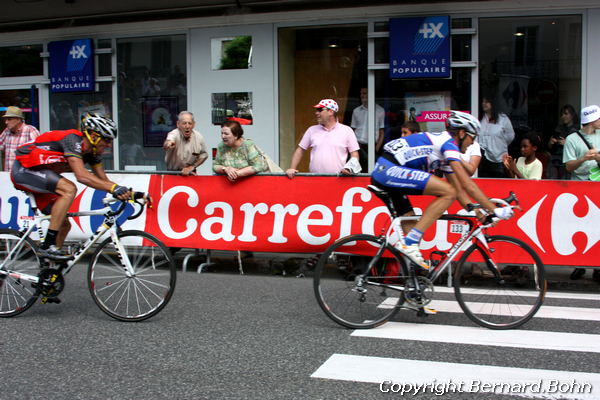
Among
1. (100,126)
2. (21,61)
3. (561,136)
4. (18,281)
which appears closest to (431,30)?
(561,136)

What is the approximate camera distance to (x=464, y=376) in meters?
4.58

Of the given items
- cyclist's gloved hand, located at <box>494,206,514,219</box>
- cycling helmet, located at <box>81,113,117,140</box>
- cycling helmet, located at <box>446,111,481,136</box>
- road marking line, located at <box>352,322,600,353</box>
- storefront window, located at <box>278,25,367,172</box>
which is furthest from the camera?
storefront window, located at <box>278,25,367,172</box>

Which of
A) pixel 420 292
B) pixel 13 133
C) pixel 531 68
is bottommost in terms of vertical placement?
pixel 420 292

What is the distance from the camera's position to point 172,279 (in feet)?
19.8

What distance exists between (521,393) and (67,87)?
11450mm

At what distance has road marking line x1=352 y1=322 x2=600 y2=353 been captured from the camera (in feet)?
17.5

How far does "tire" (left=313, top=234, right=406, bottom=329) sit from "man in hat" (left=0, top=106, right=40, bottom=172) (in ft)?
23.4

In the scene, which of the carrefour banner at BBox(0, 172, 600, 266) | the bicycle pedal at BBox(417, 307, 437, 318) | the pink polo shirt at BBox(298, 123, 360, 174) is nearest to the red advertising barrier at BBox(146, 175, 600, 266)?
the carrefour banner at BBox(0, 172, 600, 266)

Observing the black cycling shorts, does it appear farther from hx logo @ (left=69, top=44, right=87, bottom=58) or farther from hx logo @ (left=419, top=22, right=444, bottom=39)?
hx logo @ (left=69, top=44, right=87, bottom=58)

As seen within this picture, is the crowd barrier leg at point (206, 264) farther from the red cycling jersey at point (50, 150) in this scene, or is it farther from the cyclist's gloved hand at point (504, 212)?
the cyclist's gloved hand at point (504, 212)

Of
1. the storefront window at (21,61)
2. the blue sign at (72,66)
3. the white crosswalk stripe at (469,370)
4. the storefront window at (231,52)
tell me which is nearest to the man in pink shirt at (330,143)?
the white crosswalk stripe at (469,370)

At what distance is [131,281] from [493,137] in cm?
724

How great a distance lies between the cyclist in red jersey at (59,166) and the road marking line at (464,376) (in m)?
2.67

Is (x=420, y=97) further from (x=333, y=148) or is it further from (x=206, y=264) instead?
(x=206, y=264)
